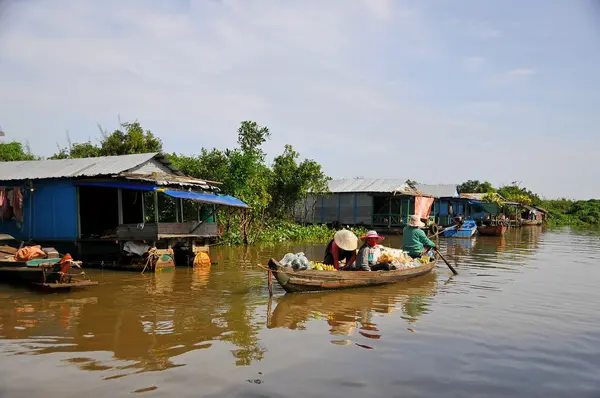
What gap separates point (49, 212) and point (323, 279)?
8368 millimetres

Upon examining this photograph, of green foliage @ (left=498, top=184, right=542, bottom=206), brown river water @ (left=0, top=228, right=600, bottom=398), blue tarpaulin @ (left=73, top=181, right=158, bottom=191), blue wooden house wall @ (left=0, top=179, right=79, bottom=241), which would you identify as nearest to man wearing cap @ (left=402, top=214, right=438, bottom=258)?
brown river water @ (left=0, top=228, right=600, bottom=398)

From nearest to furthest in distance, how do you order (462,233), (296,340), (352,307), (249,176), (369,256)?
(296,340), (352,307), (369,256), (249,176), (462,233)

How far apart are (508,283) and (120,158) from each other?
1114 cm

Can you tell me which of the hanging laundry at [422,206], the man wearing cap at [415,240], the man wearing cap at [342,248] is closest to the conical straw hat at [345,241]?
the man wearing cap at [342,248]

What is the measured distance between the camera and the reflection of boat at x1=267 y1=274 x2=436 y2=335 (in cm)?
766

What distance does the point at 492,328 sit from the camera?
743 centimetres

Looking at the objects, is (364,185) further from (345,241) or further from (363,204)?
(345,241)

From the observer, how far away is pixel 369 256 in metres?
10.3

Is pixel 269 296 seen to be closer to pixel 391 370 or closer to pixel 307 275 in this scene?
pixel 307 275

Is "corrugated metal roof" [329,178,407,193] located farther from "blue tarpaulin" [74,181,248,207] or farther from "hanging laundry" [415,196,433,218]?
"blue tarpaulin" [74,181,248,207]

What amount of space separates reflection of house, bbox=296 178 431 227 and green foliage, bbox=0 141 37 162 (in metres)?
14.1

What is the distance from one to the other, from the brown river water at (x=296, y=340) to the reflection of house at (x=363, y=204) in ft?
50.8

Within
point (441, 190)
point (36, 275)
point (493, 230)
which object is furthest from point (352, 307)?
point (441, 190)

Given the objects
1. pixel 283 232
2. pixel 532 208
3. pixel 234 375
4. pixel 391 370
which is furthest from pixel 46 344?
pixel 532 208
